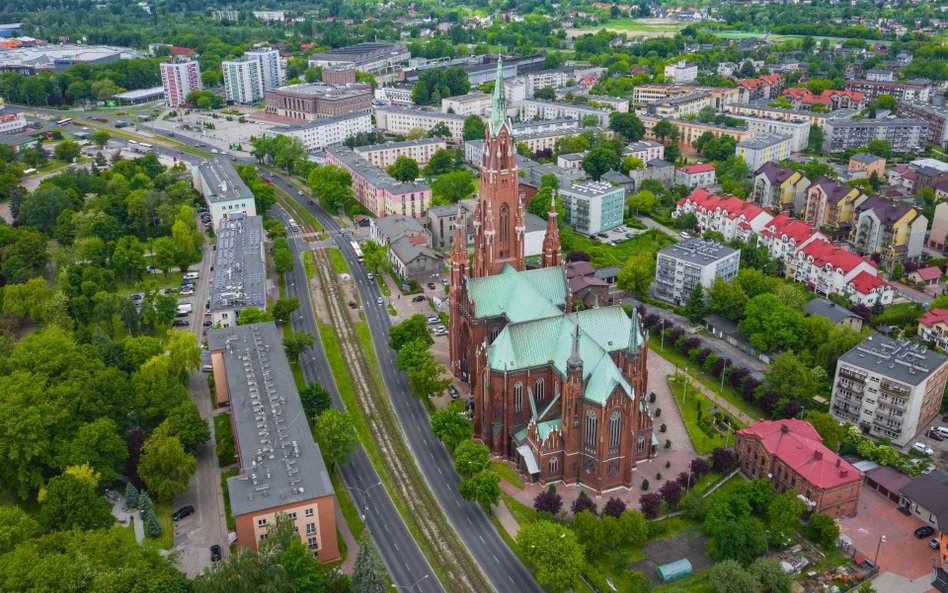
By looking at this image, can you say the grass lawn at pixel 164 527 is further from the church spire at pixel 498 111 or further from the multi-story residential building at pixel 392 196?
the multi-story residential building at pixel 392 196

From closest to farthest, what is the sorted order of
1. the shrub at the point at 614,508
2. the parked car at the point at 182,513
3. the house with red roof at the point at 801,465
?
the shrub at the point at 614,508
the house with red roof at the point at 801,465
the parked car at the point at 182,513

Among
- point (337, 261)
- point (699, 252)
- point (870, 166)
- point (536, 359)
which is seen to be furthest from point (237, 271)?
point (870, 166)

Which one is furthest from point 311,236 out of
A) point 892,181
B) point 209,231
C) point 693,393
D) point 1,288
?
point 892,181

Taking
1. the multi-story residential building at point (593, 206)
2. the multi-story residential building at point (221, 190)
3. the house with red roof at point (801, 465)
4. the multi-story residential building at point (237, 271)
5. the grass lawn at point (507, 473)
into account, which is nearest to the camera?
the house with red roof at point (801, 465)

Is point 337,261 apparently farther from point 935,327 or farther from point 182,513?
point 935,327

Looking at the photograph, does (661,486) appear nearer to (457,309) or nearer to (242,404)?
(457,309)

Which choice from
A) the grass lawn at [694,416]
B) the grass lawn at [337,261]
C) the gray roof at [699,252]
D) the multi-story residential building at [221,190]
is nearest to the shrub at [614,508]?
the grass lawn at [694,416]

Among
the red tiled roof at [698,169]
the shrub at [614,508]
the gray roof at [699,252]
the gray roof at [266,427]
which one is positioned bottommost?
the shrub at [614,508]
